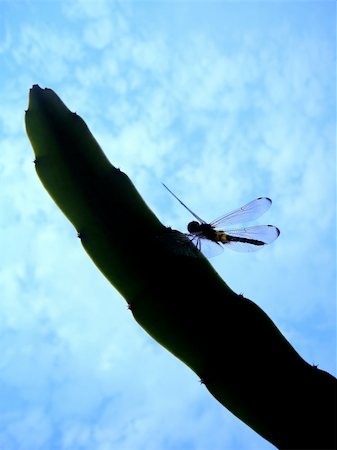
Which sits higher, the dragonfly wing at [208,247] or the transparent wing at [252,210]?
the transparent wing at [252,210]

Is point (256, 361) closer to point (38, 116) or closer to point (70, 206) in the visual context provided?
point (70, 206)

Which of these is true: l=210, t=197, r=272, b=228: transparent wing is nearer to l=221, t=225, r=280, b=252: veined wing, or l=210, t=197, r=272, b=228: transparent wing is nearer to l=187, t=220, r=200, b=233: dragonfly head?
l=221, t=225, r=280, b=252: veined wing

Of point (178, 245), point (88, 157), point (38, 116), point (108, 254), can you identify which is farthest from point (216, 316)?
point (38, 116)

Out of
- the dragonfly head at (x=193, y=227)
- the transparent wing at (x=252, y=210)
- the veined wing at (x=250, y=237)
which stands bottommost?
the dragonfly head at (x=193, y=227)

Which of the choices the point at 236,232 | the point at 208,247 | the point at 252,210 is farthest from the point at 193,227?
the point at 252,210

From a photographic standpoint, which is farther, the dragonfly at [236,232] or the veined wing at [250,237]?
the veined wing at [250,237]

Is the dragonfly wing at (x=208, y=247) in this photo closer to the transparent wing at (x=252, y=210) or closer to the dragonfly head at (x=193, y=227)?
the dragonfly head at (x=193, y=227)

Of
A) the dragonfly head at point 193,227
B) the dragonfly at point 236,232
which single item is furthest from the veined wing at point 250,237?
the dragonfly head at point 193,227

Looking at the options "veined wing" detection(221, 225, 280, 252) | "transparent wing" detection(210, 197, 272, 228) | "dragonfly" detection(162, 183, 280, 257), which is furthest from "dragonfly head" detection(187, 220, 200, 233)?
"transparent wing" detection(210, 197, 272, 228)
